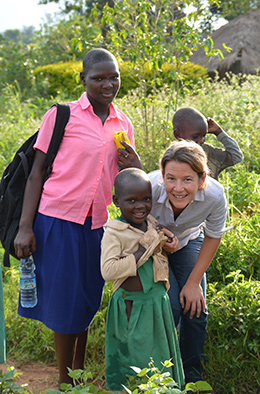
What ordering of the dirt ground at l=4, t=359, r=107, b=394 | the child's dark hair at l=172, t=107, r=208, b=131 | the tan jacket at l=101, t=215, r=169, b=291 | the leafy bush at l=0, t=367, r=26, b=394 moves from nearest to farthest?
the leafy bush at l=0, t=367, r=26, b=394 → the tan jacket at l=101, t=215, r=169, b=291 → the child's dark hair at l=172, t=107, r=208, b=131 → the dirt ground at l=4, t=359, r=107, b=394

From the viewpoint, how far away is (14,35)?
269 feet

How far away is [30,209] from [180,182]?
806 millimetres

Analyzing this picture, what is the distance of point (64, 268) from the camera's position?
252cm

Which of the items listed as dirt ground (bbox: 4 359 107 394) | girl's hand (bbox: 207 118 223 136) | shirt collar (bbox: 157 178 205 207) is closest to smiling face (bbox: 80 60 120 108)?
shirt collar (bbox: 157 178 205 207)

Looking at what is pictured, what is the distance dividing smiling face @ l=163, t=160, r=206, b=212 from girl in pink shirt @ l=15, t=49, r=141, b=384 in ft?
0.77

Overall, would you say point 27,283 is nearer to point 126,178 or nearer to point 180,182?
point 126,178

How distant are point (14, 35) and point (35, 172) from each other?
86.5 m

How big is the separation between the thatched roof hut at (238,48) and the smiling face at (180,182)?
8.60 meters

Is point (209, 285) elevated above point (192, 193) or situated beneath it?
situated beneath

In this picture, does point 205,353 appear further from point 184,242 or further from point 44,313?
point 44,313

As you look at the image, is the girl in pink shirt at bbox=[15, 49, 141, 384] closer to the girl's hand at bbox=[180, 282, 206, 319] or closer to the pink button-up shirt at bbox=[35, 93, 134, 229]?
the pink button-up shirt at bbox=[35, 93, 134, 229]

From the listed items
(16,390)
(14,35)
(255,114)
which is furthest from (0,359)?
(14,35)

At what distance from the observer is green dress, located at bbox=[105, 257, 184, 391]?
2.22 m

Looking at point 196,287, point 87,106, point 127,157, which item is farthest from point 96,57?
point 196,287
